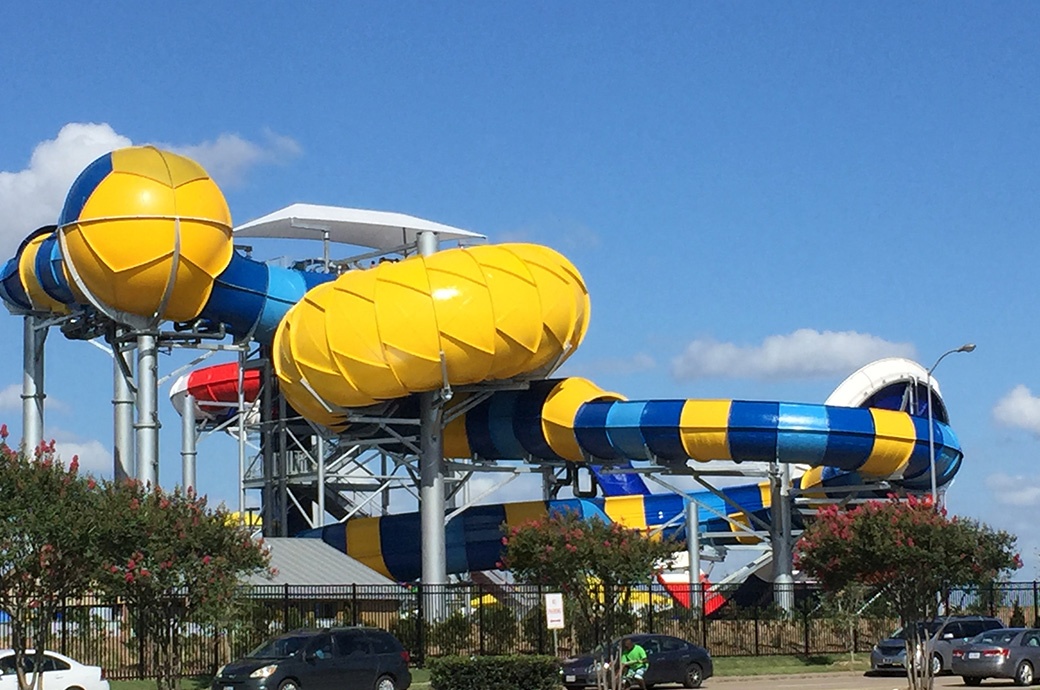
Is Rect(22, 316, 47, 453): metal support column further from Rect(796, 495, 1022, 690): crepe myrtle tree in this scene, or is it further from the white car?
Rect(796, 495, 1022, 690): crepe myrtle tree

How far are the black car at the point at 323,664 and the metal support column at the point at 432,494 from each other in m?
18.9

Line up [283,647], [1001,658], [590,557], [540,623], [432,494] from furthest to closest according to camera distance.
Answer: [432,494]
[540,623]
[1001,658]
[590,557]
[283,647]

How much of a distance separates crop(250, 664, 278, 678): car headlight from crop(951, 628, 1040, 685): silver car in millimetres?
16767

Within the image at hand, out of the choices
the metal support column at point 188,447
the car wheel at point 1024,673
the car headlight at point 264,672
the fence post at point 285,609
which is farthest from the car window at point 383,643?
the metal support column at point 188,447

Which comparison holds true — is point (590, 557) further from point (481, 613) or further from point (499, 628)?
point (499, 628)

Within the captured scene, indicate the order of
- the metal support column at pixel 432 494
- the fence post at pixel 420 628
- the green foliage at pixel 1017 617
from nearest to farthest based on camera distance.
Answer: the fence post at pixel 420 628, the metal support column at pixel 432 494, the green foliage at pixel 1017 617

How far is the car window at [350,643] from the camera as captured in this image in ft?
109

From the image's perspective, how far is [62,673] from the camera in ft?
104

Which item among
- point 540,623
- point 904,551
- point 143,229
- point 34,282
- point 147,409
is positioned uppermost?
point 143,229

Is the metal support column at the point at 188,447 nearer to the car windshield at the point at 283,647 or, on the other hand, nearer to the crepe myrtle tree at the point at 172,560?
the car windshield at the point at 283,647

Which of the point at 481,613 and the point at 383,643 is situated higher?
the point at 481,613

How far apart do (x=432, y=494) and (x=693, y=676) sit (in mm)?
16462

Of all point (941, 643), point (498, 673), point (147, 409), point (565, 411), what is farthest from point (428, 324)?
point (498, 673)

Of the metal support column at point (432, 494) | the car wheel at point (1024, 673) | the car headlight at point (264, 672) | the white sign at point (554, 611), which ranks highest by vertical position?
the metal support column at point (432, 494)
